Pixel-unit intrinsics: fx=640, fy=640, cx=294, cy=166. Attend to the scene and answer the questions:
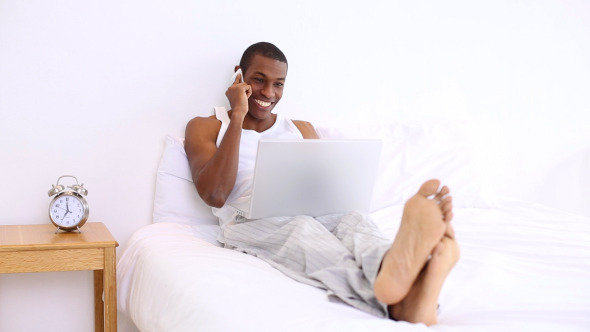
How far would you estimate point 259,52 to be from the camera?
209cm

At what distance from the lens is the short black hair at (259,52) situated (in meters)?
2.09

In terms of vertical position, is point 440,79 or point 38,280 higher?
point 440,79

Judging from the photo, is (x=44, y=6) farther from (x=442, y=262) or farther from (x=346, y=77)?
(x=442, y=262)

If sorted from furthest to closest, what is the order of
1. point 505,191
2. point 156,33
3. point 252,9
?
1. point 505,191
2. point 252,9
3. point 156,33

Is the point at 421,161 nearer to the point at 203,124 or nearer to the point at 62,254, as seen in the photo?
the point at 203,124

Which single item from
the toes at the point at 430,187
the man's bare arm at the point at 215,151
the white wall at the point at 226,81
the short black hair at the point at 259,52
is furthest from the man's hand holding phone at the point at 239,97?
the toes at the point at 430,187

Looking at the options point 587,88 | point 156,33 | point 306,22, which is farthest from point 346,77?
point 587,88

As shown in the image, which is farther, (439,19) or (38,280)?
(439,19)

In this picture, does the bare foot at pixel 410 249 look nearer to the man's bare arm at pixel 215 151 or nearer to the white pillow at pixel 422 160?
the man's bare arm at pixel 215 151

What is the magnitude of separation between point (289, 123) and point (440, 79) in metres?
0.84

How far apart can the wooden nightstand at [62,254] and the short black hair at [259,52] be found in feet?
2.35

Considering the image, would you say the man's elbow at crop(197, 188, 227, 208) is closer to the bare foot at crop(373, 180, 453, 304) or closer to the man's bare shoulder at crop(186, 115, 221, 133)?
the man's bare shoulder at crop(186, 115, 221, 133)

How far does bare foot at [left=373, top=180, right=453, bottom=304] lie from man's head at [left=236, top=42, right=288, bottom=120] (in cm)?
99

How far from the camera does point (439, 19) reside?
106 inches
